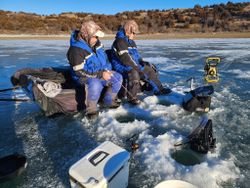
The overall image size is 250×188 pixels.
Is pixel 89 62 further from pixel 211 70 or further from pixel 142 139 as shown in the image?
pixel 211 70

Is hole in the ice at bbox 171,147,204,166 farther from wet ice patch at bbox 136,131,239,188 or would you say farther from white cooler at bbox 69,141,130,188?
white cooler at bbox 69,141,130,188

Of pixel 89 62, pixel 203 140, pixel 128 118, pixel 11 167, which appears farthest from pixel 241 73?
pixel 11 167

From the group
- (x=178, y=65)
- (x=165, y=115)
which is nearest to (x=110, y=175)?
(x=165, y=115)

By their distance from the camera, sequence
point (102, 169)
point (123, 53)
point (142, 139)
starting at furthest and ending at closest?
point (123, 53) → point (142, 139) → point (102, 169)

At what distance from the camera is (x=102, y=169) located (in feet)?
6.60

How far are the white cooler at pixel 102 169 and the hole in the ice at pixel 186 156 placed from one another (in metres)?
0.97

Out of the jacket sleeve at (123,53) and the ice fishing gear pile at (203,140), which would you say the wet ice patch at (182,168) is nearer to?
the ice fishing gear pile at (203,140)

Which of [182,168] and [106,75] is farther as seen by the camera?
[106,75]

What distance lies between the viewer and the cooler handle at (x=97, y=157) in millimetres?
2066

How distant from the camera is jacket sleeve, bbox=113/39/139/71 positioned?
16.3ft

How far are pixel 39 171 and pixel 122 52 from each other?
284cm

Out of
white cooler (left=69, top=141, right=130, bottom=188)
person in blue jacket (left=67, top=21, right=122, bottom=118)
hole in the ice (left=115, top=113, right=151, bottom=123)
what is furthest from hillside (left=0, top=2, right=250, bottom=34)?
white cooler (left=69, top=141, right=130, bottom=188)

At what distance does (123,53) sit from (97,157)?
3.16 metres

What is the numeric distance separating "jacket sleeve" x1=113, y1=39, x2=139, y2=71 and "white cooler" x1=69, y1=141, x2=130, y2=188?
9.74 ft
